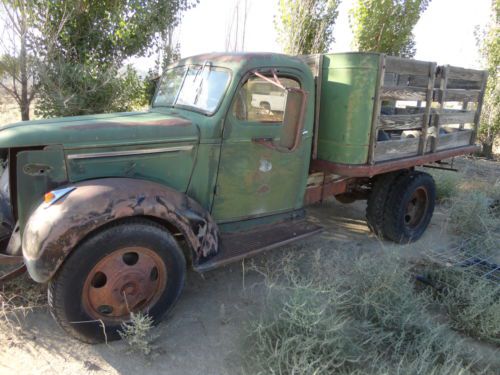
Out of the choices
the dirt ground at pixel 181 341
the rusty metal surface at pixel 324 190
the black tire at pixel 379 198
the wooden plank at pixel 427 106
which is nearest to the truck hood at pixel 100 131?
the dirt ground at pixel 181 341

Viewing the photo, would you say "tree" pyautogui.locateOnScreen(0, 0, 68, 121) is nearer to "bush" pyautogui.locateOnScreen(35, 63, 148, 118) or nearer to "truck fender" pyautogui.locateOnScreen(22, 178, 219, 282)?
"bush" pyautogui.locateOnScreen(35, 63, 148, 118)

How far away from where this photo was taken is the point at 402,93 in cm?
393

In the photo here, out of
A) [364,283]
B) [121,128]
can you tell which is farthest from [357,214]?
[121,128]

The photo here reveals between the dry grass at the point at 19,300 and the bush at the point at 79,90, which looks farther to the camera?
the bush at the point at 79,90

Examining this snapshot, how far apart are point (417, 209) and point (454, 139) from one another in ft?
3.29

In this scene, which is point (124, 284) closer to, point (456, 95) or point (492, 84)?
point (456, 95)

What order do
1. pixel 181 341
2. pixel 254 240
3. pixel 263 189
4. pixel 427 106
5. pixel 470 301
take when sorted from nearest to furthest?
pixel 181 341, pixel 470 301, pixel 254 240, pixel 263 189, pixel 427 106

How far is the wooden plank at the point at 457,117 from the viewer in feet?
14.8

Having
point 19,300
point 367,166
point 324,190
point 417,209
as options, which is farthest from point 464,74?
point 19,300

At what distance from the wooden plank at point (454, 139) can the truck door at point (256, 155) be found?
2.02 m

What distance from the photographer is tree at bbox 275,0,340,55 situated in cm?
992

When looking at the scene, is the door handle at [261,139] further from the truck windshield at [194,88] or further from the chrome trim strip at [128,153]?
the chrome trim strip at [128,153]

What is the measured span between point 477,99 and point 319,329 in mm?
4067

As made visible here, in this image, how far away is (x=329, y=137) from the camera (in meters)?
3.88
